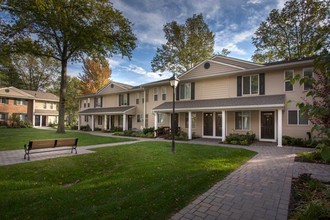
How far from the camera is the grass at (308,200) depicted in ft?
10.8

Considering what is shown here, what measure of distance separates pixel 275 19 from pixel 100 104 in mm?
26374

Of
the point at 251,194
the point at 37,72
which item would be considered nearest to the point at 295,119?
the point at 251,194

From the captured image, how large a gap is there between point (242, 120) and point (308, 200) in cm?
1189

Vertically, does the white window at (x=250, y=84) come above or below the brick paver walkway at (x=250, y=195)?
above

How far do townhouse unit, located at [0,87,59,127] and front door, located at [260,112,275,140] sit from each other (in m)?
37.0

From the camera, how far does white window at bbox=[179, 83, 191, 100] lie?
729 inches

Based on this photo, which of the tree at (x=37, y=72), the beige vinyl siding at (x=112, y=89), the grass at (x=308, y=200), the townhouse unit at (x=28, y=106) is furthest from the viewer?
the tree at (x=37, y=72)

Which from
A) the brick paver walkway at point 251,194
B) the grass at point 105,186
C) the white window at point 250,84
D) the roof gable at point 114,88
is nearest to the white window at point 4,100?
the roof gable at point 114,88

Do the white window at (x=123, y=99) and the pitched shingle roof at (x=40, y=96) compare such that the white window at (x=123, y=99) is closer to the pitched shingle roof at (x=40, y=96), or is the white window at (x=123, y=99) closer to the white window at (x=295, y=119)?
the white window at (x=295, y=119)

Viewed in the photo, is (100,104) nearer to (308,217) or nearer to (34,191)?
(34,191)

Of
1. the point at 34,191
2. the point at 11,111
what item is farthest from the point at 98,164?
the point at 11,111

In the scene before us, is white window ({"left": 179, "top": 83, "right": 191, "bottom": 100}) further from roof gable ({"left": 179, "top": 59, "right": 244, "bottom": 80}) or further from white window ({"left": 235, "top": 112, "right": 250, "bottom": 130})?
white window ({"left": 235, "top": 112, "right": 250, "bottom": 130})

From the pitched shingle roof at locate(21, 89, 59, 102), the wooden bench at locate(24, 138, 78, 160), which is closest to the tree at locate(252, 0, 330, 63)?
the wooden bench at locate(24, 138, 78, 160)

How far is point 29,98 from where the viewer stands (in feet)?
112
